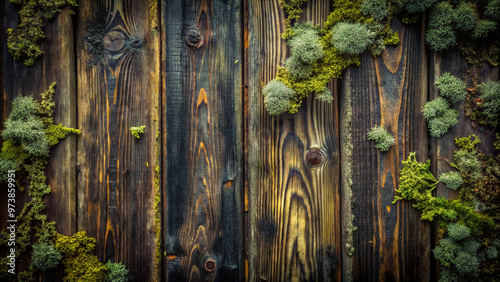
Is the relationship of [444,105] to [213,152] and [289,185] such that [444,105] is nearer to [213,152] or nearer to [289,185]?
[289,185]

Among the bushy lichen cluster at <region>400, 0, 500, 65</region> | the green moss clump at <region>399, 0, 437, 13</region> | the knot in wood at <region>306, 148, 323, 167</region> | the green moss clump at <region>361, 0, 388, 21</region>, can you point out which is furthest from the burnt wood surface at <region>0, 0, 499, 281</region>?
the green moss clump at <region>361, 0, 388, 21</region>

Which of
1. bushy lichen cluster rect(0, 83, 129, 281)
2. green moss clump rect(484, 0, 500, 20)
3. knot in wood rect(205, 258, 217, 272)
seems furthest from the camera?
knot in wood rect(205, 258, 217, 272)

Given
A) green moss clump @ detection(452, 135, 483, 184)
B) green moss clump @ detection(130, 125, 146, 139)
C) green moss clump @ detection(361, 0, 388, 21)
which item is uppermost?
green moss clump @ detection(361, 0, 388, 21)

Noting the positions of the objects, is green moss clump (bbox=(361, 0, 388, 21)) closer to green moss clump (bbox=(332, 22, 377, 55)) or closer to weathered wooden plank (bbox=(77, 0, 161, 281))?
green moss clump (bbox=(332, 22, 377, 55))

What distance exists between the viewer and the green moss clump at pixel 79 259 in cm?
140

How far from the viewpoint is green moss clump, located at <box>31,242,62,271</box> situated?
4.44 ft

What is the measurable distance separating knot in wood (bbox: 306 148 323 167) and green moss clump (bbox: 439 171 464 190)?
0.70 m

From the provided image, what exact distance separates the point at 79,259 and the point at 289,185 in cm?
136

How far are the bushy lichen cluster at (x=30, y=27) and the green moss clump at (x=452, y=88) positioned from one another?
2247mm

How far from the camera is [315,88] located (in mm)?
1342

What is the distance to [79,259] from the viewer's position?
142 cm

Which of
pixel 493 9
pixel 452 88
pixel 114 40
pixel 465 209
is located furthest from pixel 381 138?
pixel 114 40

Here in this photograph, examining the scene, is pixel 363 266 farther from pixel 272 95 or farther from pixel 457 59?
pixel 457 59

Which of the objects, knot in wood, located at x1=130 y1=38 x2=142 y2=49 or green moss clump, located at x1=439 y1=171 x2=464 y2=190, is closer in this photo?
green moss clump, located at x1=439 y1=171 x2=464 y2=190
